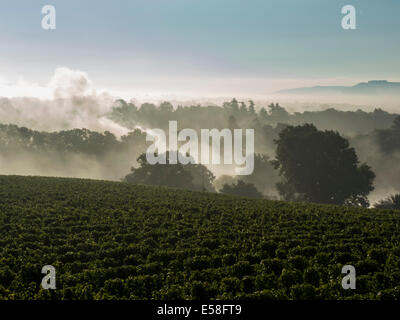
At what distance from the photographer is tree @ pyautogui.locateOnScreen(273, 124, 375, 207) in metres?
65.1

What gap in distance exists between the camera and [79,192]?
37812 mm

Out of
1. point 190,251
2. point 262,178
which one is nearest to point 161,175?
point 262,178

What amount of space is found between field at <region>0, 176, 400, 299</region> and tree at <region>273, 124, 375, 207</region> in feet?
118

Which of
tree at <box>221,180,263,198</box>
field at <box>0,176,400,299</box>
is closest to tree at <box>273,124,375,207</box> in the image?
tree at <box>221,180,263,198</box>

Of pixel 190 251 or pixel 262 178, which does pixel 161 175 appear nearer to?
pixel 262 178

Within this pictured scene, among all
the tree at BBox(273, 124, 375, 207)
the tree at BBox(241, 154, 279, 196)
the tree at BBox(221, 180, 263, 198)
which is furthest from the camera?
the tree at BBox(241, 154, 279, 196)

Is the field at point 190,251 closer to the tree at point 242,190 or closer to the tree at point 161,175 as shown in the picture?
the tree at point 161,175

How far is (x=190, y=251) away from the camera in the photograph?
61.4 ft

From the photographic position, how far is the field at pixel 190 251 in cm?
1372

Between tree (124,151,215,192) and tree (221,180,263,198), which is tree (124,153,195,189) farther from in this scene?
tree (221,180,263,198)

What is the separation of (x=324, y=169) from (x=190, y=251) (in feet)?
169
